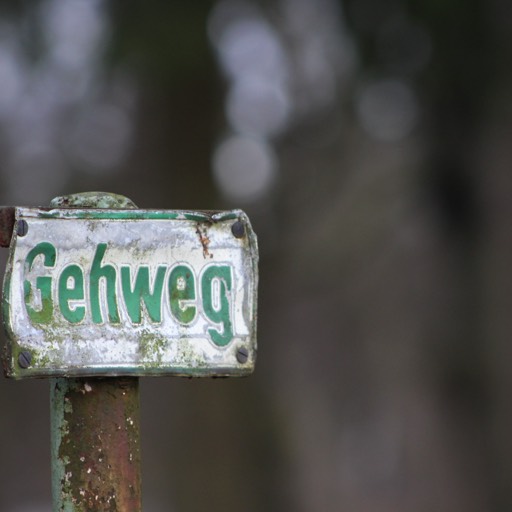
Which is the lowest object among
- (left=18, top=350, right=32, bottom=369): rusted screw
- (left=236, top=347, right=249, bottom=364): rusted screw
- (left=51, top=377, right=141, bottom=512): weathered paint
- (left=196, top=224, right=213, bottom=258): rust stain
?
(left=51, top=377, right=141, bottom=512): weathered paint

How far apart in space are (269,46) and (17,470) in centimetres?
350

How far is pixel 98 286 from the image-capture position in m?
0.92

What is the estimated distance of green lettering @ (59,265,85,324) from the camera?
0.91 metres

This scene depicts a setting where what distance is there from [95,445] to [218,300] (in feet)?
0.65

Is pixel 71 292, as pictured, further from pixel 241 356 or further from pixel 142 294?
pixel 241 356

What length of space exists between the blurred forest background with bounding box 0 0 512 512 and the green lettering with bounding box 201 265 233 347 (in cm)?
345

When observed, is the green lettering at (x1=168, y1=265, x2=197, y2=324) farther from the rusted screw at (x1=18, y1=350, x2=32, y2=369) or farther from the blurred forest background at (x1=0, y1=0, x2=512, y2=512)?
the blurred forest background at (x1=0, y1=0, x2=512, y2=512)

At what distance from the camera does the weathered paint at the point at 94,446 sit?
0.91 metres

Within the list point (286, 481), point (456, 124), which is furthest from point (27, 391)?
point (456, 124)

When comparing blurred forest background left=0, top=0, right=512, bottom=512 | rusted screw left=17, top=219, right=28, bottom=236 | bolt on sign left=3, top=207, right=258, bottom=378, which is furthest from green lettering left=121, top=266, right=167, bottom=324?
blurred forest background left=0, top=0, right=512, bottom=512

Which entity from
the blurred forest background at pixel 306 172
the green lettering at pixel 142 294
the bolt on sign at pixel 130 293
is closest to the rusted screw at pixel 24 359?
the bolt on sign at pixel 130 293

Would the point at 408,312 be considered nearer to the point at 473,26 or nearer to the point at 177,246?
the point at 473,26

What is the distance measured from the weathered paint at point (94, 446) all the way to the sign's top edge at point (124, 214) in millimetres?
173

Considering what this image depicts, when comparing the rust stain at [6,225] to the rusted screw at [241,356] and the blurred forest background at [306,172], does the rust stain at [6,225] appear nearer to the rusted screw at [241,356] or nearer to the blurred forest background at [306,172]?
the rusted screw at [241,356]
